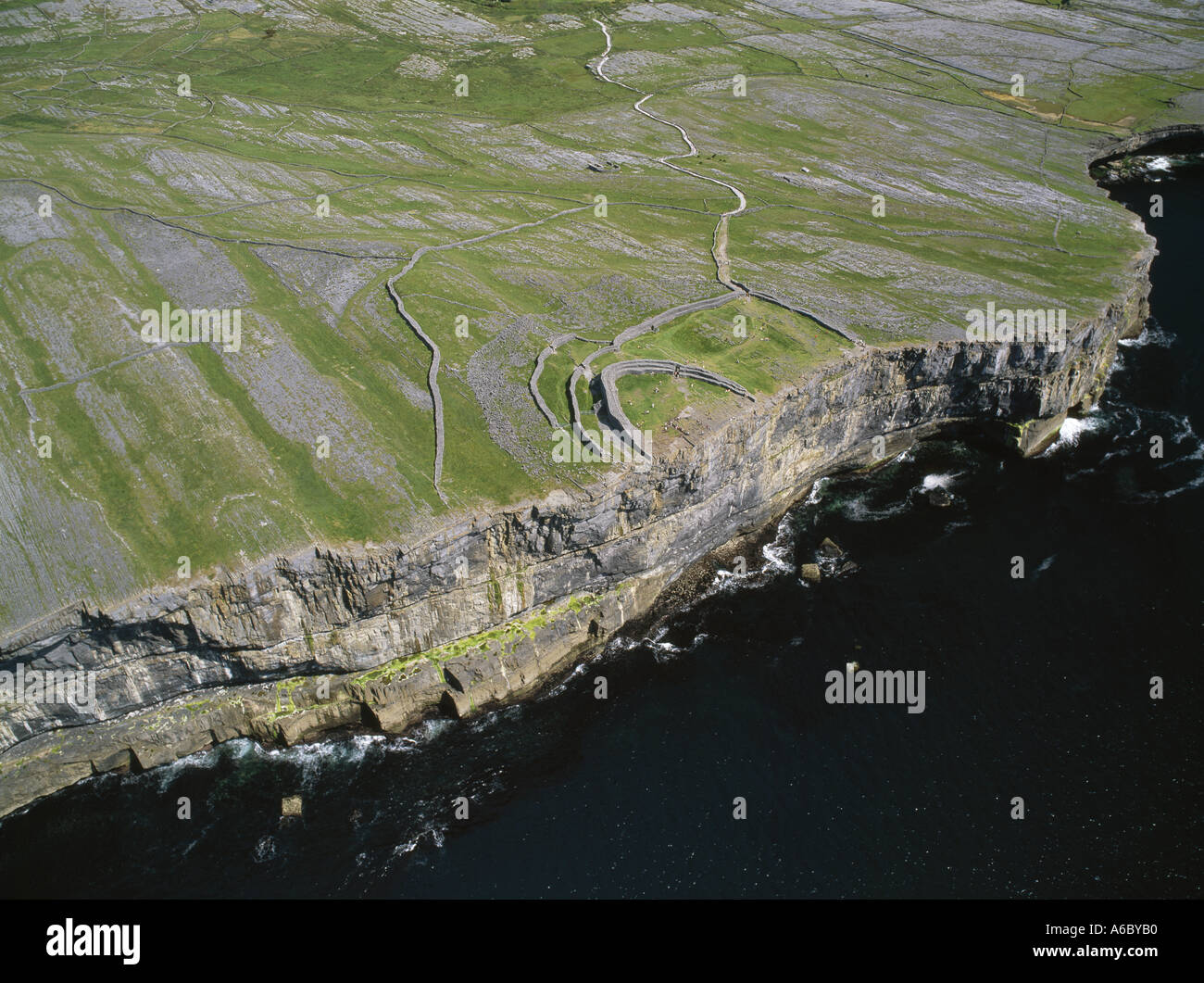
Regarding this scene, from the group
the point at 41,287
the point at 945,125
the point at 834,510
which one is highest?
the point at 945,125

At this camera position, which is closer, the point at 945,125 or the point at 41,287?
the point at 41,287

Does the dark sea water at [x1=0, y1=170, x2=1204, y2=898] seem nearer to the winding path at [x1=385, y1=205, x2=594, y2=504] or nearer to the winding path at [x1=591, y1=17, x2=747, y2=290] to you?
the winding path at [x1=385, y1=205, x2=594, y2=504]

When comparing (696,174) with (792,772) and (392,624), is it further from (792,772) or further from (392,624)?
(792,772)

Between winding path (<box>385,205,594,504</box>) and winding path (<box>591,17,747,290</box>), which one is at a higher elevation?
winding path (<box>591,17,747,290</box>)

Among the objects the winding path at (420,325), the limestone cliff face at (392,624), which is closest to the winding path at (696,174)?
the winding path at (420,325)

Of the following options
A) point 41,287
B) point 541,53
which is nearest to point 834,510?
point 41,287

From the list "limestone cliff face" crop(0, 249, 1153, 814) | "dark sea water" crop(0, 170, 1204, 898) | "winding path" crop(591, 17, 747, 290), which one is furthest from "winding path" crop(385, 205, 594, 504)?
"dark sea water" crop(0, 170, 1204, 898)
